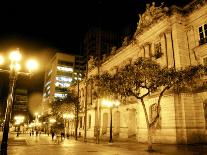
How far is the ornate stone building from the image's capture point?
24578mm

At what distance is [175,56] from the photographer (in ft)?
88.8

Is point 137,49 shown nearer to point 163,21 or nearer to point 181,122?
point 163,21

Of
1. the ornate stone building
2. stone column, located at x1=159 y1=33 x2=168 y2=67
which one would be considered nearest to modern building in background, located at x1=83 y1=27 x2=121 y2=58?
the ornate stone building

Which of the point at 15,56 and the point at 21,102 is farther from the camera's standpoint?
the point at 21,102

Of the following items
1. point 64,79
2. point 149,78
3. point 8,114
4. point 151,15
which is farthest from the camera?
point 64,79

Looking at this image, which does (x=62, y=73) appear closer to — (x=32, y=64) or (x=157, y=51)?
(x=157, y=51)

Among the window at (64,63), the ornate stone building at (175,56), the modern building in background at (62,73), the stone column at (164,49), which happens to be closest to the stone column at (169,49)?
the ornate stone building at (175,56)

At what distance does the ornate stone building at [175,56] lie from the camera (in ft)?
80.6

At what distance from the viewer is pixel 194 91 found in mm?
25156


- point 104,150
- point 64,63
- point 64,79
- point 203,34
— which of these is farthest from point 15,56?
point 64,63

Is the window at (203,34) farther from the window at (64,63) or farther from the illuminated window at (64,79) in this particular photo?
the window at (64,63)

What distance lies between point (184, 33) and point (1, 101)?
599ft

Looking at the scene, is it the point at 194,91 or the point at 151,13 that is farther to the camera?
the point at 151,13

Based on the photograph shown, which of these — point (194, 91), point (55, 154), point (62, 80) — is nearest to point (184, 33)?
point (194, 91)
